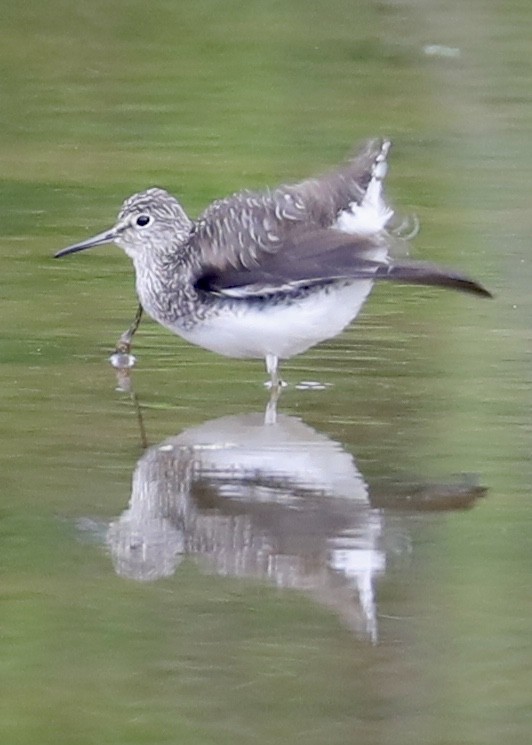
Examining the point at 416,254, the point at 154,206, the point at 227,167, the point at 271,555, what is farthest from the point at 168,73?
the point at 271,555

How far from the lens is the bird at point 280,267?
26.8ft

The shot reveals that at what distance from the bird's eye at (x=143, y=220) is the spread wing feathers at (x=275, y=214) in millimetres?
344

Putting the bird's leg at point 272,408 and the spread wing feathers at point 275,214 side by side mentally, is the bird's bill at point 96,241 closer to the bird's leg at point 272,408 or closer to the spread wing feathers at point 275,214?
the spread wing feathers at point 275,214

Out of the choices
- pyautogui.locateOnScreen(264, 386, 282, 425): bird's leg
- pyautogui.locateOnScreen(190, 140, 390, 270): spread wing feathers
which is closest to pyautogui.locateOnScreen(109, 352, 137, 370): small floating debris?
pyautogui.locateOnScreen(190, 140, 390, 270): spread wing feathers

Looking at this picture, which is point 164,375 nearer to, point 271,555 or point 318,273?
point 318,273

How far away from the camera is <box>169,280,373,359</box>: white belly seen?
8.25 metres

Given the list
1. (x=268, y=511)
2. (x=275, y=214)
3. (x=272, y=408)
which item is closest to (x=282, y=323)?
(x=272, y=408)

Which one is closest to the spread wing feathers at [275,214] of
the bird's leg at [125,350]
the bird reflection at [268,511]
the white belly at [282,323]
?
the white belly at [282,323]

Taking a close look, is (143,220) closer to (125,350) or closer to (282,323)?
(125,350)

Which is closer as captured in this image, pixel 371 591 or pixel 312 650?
pixel 312 650

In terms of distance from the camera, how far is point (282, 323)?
8.27m

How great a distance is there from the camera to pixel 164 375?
869 centimetres

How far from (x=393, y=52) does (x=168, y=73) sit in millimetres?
1716

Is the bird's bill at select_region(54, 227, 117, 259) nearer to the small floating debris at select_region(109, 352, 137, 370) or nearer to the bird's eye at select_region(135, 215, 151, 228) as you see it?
the bird's eye at select_region(135, 215, 151, 228)
